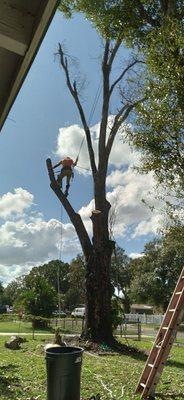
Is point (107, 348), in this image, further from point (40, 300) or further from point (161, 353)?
point (40, 300)

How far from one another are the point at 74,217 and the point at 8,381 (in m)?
9.64

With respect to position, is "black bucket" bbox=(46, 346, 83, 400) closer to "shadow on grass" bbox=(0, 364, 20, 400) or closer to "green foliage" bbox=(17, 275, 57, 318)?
"shadow on grass" bbox=(0, 364, 20, 400)

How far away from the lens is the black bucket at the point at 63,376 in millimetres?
6082

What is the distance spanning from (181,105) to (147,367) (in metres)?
5.72

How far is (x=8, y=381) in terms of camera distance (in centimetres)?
821

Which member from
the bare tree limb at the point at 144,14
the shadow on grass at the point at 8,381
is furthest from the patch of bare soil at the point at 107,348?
the bare tree limb at the point at 144,14

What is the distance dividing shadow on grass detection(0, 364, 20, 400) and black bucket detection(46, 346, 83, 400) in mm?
1077

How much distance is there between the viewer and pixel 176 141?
1164cm

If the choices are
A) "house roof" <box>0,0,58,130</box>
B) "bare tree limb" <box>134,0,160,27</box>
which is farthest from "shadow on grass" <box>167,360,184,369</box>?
"house roof" <box>0,0,58,130</box>

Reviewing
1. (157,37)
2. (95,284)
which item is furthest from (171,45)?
(95,284)

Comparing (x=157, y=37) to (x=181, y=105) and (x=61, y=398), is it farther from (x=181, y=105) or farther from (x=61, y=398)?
Result: (x=61, y=398)

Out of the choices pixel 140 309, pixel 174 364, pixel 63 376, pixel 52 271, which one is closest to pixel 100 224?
pixel 174 364

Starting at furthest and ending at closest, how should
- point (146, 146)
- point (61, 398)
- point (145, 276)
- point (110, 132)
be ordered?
point (145, 276) < point (110, 132) < point (146, 146) < point (61, 398)

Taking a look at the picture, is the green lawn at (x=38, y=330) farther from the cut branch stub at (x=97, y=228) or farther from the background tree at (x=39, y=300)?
the cut branch stub at (x=97, y=228)
